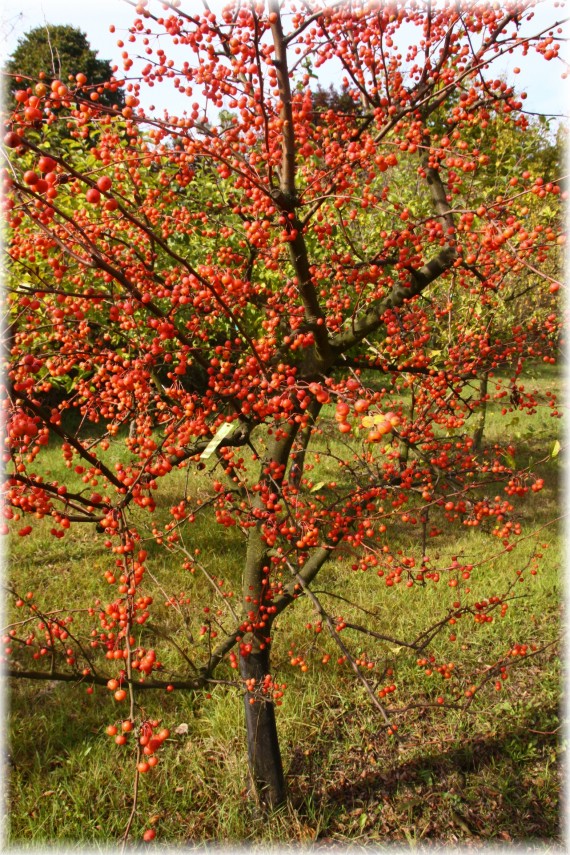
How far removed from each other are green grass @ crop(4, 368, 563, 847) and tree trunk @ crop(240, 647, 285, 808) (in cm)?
9

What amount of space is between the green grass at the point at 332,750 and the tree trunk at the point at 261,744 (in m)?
0.09

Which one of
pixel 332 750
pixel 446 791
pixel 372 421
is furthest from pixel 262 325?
pixel 446 791

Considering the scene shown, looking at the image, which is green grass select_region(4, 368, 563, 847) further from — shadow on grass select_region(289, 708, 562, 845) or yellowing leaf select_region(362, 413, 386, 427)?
yellowing leaf select_region(362, 413, 386, 427)

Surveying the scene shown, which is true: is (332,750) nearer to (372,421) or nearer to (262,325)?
(262,325)

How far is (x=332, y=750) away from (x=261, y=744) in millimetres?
662

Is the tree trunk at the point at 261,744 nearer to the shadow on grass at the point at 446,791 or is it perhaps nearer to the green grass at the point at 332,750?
the green grass at the point at 332,750

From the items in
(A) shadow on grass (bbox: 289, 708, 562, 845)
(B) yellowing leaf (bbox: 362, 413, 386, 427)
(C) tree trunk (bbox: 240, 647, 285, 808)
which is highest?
(B) yellowing leaf (bbox: 362, 413, 386, 427)

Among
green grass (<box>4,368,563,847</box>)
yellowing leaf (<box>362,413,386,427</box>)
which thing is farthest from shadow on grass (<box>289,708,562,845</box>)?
yellowing leaf (<box>362,413,386,427</box>)

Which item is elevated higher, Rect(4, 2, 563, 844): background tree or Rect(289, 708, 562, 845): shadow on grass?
Rect(4, 2, 563, 844): background tree

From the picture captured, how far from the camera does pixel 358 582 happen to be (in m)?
4.95

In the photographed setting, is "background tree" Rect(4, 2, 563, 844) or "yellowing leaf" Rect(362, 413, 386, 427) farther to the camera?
"background tree" Rect(4, 2, 563, 844)

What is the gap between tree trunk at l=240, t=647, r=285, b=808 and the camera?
9.36ft

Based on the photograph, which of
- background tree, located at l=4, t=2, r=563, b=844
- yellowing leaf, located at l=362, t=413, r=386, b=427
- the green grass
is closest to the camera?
yellowing leaf, located at l=362, t=413, r=386, b=427

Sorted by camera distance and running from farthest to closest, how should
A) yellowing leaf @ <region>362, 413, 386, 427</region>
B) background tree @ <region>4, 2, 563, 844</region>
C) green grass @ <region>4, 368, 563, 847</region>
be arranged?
green grass @ <region>4, 368, 563, 847</region> → background tree @ <region>4, 2, 563, 844</region> → yellowing leaf @ <region>362, 413, 386, 427</region>
